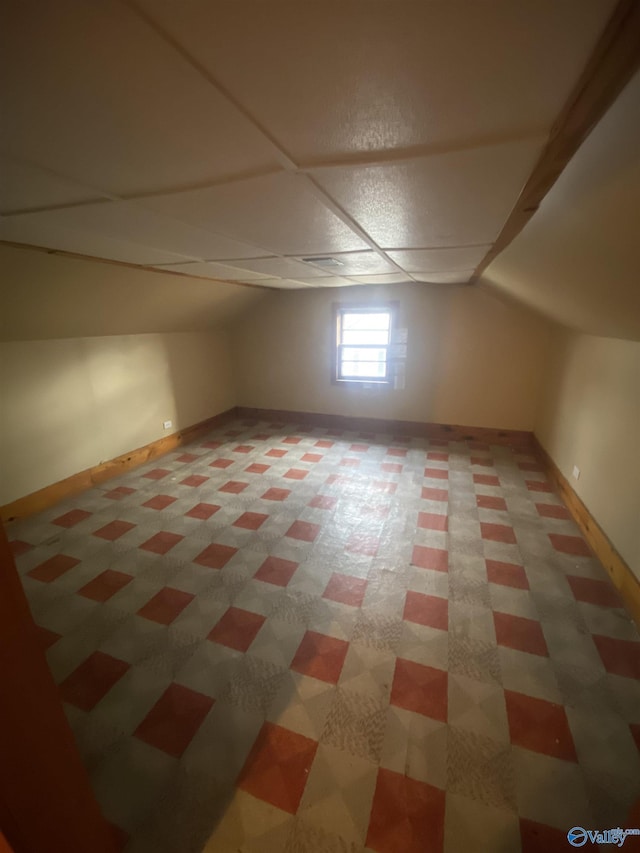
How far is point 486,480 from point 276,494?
2103mm

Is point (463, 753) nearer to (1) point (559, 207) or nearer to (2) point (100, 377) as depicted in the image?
(1) point (559, 207)

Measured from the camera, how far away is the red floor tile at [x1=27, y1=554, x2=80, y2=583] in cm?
223

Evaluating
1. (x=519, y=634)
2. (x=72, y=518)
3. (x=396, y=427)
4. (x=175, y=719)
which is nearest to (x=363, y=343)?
(x=396, y=427)

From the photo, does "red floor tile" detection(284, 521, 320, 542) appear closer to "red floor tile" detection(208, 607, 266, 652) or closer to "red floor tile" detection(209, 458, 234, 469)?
"red floor tile" detection(208, 607, 266, 652)

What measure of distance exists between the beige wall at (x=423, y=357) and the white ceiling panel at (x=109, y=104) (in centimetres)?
357

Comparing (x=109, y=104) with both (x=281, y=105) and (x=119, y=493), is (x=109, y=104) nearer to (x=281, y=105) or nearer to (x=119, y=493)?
(x=281, y=105)

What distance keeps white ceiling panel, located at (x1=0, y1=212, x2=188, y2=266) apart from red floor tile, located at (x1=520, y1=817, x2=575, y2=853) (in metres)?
2.86

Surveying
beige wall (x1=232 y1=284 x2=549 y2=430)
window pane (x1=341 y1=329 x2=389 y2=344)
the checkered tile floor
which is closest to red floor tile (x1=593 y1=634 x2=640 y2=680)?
the checkered tile floor

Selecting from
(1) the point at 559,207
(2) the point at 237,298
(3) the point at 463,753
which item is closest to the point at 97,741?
(3) the point at 463,753

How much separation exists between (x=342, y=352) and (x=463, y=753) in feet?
13.5

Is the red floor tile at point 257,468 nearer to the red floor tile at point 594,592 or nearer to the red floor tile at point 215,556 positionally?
the red floor tile at point 215,556

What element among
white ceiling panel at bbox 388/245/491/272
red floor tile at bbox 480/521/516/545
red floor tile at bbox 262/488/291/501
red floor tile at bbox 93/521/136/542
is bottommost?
red floor tile at bbox 93/521/136/542

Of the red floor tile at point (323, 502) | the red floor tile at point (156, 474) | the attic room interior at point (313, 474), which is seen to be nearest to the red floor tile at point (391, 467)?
the attic room interior at point (313, 474)

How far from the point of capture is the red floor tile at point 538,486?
3231 mm
